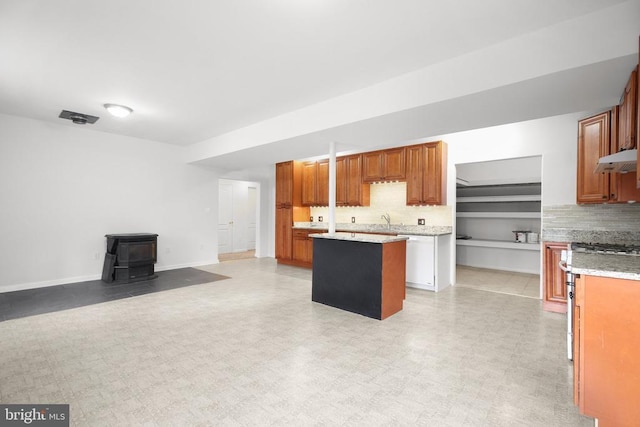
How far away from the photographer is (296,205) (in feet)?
24.4

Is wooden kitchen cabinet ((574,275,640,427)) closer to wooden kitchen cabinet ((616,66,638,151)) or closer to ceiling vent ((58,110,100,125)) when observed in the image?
wooden kitchen cabinet ((616,66,638,151))

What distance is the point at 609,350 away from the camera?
170cm

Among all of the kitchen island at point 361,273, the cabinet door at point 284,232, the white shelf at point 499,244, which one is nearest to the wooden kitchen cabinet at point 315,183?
the cabinet door at point 284,232

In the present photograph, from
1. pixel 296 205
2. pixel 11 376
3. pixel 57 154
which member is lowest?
pixel 11 376

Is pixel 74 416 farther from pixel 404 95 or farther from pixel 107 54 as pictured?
pixel 404 95

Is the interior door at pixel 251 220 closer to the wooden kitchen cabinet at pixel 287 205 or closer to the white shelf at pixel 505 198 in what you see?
the wooden kitchen cabinet at pixel 287 205

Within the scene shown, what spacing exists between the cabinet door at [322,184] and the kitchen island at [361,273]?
269 cm

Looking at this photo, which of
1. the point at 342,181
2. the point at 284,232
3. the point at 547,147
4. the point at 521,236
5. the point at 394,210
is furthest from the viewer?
the point at 284,232

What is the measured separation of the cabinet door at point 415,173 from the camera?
5.57 metres

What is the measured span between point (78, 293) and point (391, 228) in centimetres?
562

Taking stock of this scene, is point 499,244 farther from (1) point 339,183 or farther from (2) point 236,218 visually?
(2) point 236,218

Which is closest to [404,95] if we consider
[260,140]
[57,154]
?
[260,140]

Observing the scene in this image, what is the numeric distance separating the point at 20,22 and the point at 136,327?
9.84 ft

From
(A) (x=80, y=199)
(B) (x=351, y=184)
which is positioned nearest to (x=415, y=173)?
(B) (x=351, y=184)
